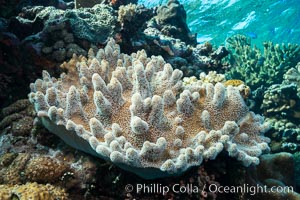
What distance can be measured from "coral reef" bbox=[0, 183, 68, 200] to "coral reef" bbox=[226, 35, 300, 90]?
6.83 m

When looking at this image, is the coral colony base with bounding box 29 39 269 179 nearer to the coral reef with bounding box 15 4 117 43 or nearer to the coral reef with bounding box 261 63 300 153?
the coral reef with bounding box 15 4 117 43

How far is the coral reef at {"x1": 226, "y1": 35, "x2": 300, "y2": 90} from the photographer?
8.80 m

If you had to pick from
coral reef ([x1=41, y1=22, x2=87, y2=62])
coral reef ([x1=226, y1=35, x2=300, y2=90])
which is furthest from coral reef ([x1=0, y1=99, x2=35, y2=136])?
coral reef ([x1=226, y1=35, x2=300, y2=90])

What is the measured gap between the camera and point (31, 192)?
238cm

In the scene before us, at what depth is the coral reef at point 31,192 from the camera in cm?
234

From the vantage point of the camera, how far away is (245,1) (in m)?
19.1

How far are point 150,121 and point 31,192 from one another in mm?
1243

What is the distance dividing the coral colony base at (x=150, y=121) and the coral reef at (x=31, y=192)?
0.49m

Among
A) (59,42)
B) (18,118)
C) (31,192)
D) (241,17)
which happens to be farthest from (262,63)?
(241,17)

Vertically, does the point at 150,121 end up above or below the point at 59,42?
above

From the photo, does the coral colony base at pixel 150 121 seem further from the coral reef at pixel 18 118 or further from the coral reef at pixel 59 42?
the coral reef at pixel 59 42

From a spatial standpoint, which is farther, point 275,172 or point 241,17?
point 241,17

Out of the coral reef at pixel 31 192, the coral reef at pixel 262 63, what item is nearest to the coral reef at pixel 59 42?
the coral reef at pixel 31 192

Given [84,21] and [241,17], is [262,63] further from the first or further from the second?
[241,17]
